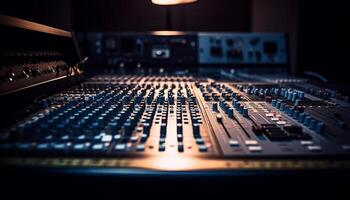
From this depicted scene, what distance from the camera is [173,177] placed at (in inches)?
23.9

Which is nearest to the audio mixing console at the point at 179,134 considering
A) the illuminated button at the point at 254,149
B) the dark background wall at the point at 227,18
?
the illuminated button at the point at 254,149

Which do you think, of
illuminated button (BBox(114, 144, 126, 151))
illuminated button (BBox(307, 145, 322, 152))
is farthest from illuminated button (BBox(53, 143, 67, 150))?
illuminated button (BBox(307, 145, 322, 152))

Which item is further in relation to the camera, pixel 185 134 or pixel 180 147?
pixel 185 134

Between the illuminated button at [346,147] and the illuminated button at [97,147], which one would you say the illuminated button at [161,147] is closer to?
the illuminated button at [97,147]

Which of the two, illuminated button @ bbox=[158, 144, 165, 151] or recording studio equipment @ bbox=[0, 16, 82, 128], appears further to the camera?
recording studio equipment @ bbox=[0, 16, 82, 128]

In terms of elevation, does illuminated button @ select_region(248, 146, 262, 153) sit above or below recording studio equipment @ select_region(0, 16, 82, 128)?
below

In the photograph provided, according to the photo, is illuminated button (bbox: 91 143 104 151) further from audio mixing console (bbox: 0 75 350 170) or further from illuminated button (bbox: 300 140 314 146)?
illuminated button (bbox: 300 140 314 146)

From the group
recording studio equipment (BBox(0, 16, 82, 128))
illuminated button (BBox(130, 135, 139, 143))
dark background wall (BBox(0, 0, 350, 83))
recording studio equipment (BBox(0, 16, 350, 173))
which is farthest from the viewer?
dark background wall (BBox(0, 0, 350, 83))

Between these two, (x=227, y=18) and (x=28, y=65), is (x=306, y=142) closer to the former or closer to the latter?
(x=28, y=65)

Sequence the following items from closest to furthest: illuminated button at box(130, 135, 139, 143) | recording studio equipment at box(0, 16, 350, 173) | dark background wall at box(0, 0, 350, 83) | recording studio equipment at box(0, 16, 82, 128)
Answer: recording studio equipment at box(0, 16, 350, 173), illuminated button at box(130, 135, 139, 143), recording studio equipment at box(0, 16, 82, 128), dark background wall at box(0, 0, 350, 83)

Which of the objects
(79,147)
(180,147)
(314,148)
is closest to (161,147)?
(180,147)

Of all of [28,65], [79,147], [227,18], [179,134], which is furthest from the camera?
[227,18]

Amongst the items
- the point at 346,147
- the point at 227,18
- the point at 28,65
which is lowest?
the point at 346,147

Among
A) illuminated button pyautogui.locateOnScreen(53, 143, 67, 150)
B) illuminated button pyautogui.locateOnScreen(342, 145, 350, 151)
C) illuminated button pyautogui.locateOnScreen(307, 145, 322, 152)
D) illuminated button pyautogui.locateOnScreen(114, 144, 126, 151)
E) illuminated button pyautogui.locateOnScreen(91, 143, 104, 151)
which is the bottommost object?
illuminated button pyautogui.locateOnScreen(342, 145, 350, 151)
